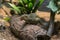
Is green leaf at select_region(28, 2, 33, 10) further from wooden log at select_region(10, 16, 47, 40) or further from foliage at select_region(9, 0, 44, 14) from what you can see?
wooden log at select_region(10, 16, 47, 40)

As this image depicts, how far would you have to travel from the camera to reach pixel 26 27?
4211mm

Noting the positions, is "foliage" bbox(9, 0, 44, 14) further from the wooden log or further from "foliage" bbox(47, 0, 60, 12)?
"foliage" bbox(47, 0, 60, 12)

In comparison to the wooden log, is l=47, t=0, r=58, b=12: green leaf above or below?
above

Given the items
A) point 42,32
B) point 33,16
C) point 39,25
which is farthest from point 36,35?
point 33,16

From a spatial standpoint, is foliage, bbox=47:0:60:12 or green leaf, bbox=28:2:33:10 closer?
foliage, bbox=47:0:60:12

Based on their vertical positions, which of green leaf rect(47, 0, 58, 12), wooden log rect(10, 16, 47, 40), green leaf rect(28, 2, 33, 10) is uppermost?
green leaf rect(28, 2, 33, 10)

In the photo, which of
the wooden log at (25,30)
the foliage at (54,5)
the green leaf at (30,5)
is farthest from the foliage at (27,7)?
the foliage at (54,5)

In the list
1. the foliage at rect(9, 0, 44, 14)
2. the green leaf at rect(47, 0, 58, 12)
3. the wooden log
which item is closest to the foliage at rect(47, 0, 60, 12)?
the green leaf at rect(47, 0, 58, 12)

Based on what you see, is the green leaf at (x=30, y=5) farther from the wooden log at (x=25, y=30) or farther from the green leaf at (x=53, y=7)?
the green leaf at (x=53, y=7)

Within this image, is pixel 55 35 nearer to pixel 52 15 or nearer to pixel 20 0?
pixel 52 15

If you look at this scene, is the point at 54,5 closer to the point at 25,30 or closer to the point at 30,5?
the point at 25,30

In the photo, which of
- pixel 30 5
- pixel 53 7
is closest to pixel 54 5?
pixel 53 7

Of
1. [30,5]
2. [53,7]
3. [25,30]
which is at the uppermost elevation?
[30,5]

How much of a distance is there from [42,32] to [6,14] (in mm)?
1593
